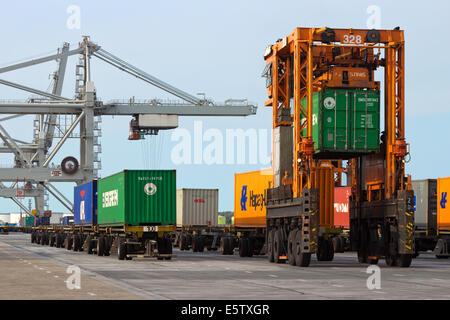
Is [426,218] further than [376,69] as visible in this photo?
Yes

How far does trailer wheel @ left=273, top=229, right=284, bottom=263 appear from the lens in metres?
33.1

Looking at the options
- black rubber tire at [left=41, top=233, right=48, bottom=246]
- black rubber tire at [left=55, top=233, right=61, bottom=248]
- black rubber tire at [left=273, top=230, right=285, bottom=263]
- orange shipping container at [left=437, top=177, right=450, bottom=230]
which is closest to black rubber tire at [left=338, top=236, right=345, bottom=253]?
orange shipping container at [left=437, top=177, right=450, bottom=230]

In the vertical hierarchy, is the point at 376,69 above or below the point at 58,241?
above

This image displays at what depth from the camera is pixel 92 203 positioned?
1813 inches

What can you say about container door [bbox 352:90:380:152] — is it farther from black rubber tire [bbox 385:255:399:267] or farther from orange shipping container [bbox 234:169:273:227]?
orange shipping container [bbox 234:169:273:227]

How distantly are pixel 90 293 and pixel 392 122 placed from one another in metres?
16.3

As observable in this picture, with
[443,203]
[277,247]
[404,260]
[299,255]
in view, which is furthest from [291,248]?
[443,203]

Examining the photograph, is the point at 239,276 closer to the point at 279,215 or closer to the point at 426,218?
the point at 279,215

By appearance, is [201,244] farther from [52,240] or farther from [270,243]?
[270,243]

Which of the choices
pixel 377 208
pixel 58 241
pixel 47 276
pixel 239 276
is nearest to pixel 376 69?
pixel 377 208

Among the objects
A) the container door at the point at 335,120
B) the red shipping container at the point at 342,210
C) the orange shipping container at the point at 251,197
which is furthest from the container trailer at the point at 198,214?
the container door at the point at 335,120

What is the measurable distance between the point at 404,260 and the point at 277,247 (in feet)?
16.4
